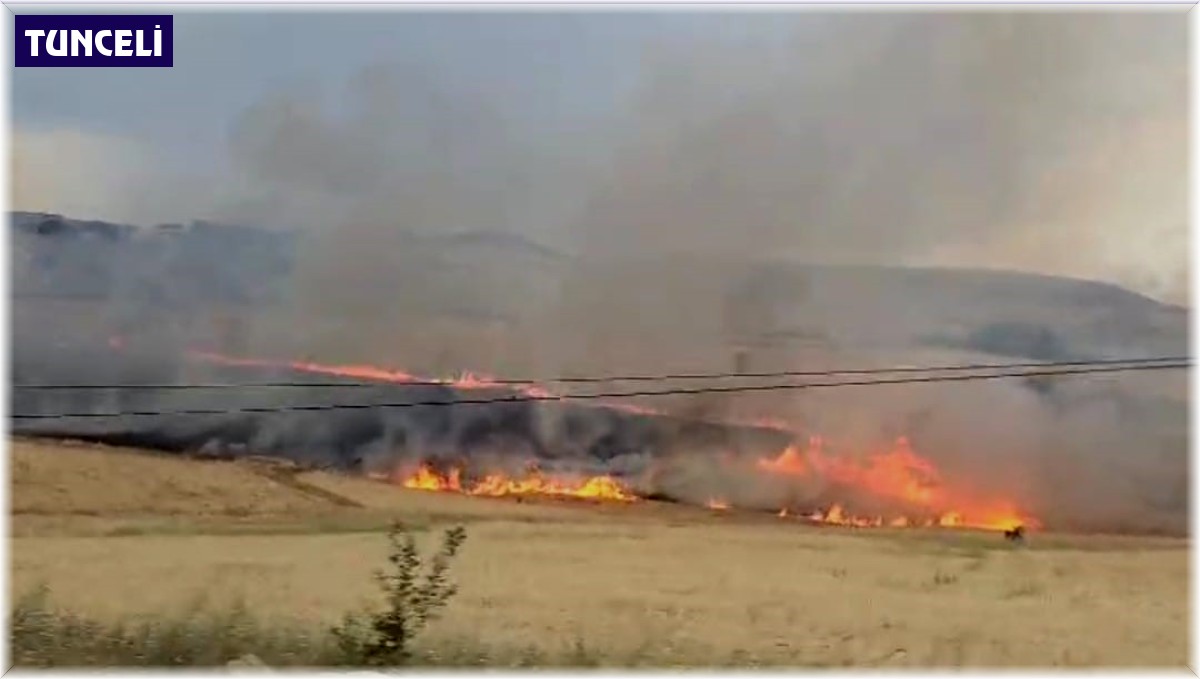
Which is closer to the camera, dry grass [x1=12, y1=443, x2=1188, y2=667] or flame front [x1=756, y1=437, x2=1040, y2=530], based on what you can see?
dry grass [x1=12, y1=443, x2=1188, y2=667]

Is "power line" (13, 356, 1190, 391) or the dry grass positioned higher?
"power line" (13, 356, 1190, 391)

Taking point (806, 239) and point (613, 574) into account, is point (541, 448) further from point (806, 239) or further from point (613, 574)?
point (806, 239)

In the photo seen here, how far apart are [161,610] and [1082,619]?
2602 mm

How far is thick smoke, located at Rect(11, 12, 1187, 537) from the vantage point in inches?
164

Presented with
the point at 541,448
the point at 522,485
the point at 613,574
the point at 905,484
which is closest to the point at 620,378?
the point at 541,448

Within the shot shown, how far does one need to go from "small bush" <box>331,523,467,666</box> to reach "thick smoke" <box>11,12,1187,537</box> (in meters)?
0.32

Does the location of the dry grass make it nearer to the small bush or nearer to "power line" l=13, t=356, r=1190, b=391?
the small bush

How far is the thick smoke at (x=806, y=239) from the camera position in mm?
4172

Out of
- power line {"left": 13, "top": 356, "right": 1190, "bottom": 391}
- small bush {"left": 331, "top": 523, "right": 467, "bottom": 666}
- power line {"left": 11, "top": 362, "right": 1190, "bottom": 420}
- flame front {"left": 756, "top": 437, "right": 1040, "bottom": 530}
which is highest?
power line {"left": 13, "top": 356, "right": 1190, "bottom": 391}

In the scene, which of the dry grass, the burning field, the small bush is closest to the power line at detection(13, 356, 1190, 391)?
the burning field

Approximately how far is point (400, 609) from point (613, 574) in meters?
0.61

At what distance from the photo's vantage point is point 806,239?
4.24 metres

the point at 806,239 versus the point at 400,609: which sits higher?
the point at 806,239

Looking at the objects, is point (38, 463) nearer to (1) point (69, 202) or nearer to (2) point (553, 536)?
(1) point (69, 202)
